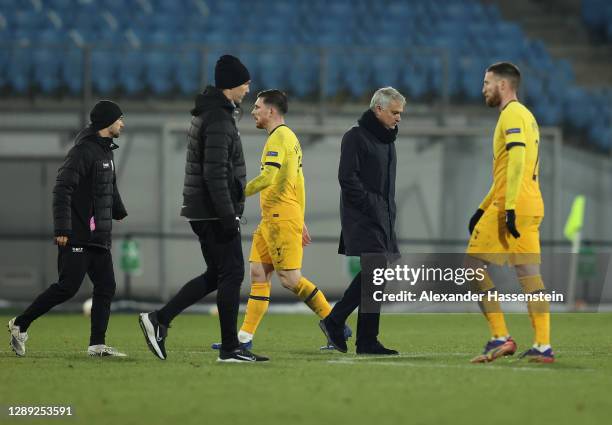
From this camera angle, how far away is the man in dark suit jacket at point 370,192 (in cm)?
938

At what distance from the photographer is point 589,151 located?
753 inches

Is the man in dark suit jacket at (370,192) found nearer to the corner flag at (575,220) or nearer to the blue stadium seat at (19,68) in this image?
the corner flag at (575,220)

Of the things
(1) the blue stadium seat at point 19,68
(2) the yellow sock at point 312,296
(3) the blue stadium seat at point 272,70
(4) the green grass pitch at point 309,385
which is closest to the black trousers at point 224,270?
(4) the green grass pitch at point 309,385

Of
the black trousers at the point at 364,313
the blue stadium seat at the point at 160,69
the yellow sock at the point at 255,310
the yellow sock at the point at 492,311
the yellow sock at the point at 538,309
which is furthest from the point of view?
the blue stadium seat at the point at 160,69

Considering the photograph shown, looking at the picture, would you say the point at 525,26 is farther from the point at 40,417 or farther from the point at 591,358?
the point at 40,417

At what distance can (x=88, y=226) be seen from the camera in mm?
9289

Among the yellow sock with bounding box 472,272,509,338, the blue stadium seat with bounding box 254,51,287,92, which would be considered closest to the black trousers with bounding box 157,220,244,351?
the yellow sock with bounding box 472,272,509,338

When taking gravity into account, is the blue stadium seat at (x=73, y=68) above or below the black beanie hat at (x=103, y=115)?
above

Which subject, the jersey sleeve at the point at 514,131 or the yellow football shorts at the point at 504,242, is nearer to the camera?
the jersey sleeve at the point at 514,131

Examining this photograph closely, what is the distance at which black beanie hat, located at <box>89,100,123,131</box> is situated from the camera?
9398mm

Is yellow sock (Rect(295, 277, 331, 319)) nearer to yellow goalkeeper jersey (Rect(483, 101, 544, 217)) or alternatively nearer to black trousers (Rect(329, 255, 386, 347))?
black trousers (Rect(329, 255, 386, 347))

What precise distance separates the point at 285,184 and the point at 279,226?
1.18ft

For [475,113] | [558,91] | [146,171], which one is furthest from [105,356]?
[558,91]

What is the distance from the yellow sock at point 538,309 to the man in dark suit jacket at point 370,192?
139 cm
